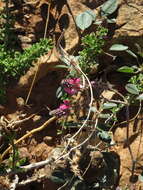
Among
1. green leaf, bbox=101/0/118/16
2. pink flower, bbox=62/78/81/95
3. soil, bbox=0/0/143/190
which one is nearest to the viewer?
pink flower, bbox=62/78/81/95

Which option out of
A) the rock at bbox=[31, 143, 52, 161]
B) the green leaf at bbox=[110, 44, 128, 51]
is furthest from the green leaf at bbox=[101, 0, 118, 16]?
the rock at bbox=[31, 143, 52, 161]

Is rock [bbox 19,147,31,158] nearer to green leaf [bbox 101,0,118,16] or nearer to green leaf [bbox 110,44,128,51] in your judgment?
green leaf [bbox 110,44,128,51]

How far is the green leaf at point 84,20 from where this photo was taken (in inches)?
117

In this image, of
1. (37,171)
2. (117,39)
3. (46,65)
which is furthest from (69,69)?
(37,171)

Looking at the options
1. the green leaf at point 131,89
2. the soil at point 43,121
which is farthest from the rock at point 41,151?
the green leaf at point 131,89

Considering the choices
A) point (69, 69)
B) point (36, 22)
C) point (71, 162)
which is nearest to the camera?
point (71, 162)

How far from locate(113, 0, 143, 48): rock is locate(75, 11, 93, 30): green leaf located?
21 centimetres

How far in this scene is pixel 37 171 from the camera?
295 cm

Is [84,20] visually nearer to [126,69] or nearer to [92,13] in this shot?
[92,13]

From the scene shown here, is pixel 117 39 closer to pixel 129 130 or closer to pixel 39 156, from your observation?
pixel 129 130

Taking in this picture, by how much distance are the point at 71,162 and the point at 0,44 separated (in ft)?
2.66

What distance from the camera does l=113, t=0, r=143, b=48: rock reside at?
3.10 metres

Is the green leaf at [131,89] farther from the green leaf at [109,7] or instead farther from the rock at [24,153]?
the rock at [24,153]

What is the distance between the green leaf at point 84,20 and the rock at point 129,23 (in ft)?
0.69
